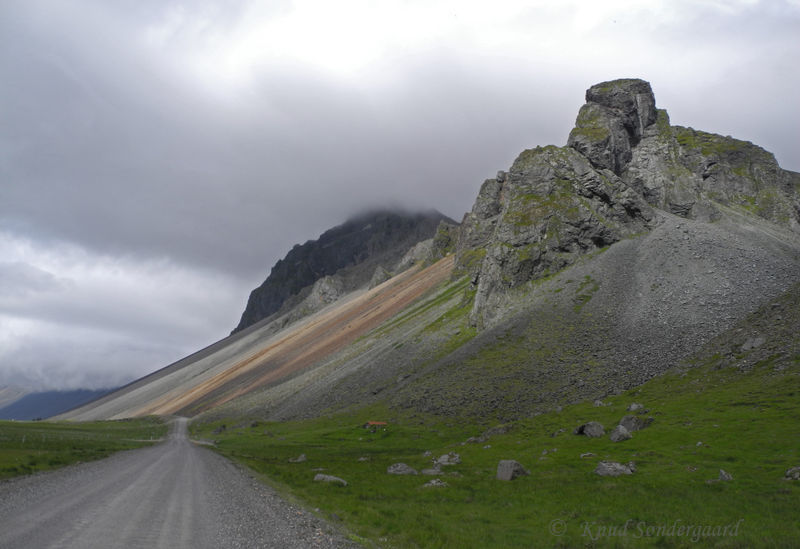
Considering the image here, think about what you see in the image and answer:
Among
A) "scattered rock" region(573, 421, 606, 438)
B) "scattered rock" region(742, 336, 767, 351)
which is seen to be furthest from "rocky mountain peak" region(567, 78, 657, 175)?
"scattered rock" region(573, 421, 606, 438)

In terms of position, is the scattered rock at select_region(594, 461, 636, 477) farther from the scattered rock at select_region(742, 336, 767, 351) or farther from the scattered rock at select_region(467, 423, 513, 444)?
the scattered rock at select_region(742, 336, 767, 351)

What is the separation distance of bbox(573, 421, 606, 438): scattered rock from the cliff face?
4973cm

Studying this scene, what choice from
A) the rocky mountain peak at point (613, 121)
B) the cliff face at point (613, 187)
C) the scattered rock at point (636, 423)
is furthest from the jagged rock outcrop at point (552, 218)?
the scattered rock at point (636, 423)

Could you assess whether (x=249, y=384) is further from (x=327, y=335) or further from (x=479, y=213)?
(x=479, y=213)

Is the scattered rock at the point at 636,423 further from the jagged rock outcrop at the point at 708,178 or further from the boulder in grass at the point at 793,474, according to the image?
the jagged rock outcrop at the point at 708,178

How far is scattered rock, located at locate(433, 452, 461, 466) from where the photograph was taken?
4224 centimetres

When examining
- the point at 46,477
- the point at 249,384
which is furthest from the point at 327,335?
the point at 46,477

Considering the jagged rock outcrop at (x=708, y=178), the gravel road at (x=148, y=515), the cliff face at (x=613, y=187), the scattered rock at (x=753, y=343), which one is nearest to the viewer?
the gravel road at (x=148, y=515)

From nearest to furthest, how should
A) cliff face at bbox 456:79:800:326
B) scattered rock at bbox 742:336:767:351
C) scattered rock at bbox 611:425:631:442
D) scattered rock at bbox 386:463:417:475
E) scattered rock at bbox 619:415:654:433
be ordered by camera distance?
scattered rock at bbox 386:463:417:475
scattered rock at bbox 611:425:631:442
scattered rock at bbox 619:415:654:433
scattered rock at bbox 742:336:767:351
cliff face at bbox 456:79:800:326

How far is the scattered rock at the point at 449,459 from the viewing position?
139ft

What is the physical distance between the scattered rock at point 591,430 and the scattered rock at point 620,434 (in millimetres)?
1618

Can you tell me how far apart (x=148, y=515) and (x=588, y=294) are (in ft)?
250

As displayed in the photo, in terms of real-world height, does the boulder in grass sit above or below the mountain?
below

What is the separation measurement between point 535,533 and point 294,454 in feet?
134
